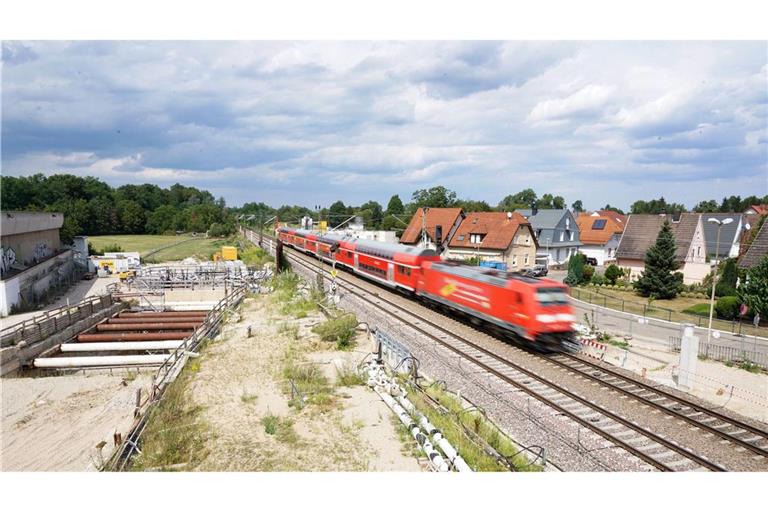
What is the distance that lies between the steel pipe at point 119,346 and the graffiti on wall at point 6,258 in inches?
443

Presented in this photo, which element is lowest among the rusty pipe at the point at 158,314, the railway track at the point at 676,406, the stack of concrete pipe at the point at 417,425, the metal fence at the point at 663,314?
the rusty pipe at the point at 158,314

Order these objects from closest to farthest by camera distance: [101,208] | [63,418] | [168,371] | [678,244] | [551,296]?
[63,418]
[168,371]
[551,296]
[678,244]
[101,208]

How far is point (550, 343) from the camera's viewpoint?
62.3ft

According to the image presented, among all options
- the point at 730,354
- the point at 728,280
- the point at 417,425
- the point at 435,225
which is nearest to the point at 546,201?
the point at 435,225

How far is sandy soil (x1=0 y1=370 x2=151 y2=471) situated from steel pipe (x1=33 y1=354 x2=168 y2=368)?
78 centimetres

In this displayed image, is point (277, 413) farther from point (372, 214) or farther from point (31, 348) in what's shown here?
point (372, 214)

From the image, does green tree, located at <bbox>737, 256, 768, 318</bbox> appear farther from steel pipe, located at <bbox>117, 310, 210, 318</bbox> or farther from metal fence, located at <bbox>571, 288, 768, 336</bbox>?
steel pipe, located at <bbox>117, 310, 210, 318</bbox>

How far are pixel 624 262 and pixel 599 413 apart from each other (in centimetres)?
4217

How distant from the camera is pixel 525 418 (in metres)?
12.8

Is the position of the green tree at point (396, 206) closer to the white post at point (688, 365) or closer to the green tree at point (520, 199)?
the green tree at point (520, 199)

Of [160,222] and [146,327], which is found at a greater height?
[160,222]

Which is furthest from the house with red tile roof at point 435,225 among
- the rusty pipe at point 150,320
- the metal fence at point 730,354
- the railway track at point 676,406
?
the railway track at point 676,406

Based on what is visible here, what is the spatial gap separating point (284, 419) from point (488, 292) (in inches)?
421

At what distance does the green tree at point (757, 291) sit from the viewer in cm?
2784
